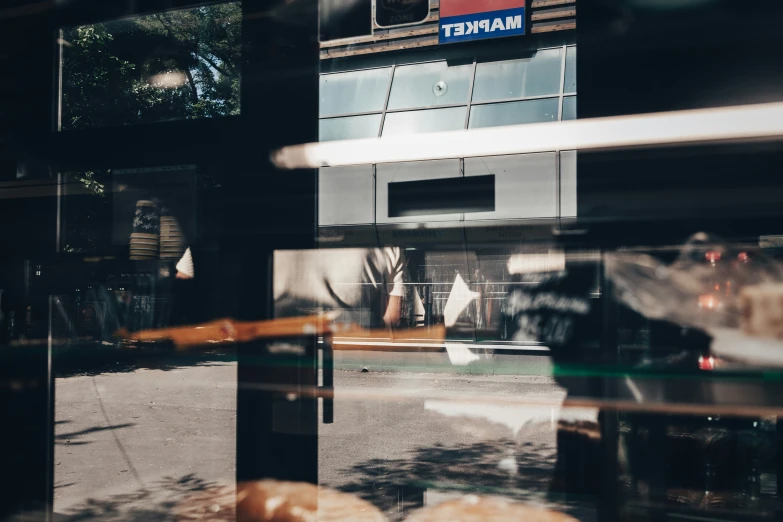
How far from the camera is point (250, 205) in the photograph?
1.57 meters

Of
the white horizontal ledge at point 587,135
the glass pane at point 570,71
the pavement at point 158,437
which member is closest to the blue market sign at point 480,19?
the glass pane at point 570,71

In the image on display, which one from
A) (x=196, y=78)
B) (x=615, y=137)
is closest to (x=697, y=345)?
(x=615, y=137)

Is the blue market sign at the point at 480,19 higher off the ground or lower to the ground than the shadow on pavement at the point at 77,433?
higher

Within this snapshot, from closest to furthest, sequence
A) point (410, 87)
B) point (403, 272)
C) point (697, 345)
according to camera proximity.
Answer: point (697, 345)
point (410, 87)
point (403, 272)

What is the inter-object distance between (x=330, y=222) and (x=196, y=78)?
63 centimetres

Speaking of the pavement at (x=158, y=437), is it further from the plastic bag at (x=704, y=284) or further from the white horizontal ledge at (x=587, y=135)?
the white horizontal ledge at (x=587, y=135)

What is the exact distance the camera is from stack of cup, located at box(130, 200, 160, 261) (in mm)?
1640

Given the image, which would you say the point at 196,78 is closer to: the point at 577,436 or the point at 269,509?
the point at 269,509

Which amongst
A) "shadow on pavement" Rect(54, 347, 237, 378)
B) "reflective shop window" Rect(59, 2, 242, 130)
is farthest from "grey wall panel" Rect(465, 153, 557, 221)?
"shadow on pavement" Rect(54, 347, 237, 378)

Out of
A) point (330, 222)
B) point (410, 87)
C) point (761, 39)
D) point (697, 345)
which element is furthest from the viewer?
point (330, 222)

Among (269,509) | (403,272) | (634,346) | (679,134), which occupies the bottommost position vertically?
(269,509)

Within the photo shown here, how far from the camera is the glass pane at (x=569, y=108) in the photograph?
1.35 metres

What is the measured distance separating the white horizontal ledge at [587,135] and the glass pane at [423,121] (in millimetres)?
41

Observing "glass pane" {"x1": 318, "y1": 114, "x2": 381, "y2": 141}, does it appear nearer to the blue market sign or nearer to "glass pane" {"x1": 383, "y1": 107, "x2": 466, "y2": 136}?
"glass pane" {"x1": 383, "y1": 107, "x2": 466, "y2": 136}
